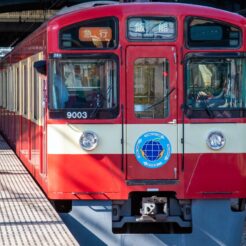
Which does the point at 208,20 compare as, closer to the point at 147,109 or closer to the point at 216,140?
the point at 147,109

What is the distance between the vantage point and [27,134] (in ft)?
36.0

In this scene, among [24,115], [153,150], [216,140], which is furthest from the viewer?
[24,115]

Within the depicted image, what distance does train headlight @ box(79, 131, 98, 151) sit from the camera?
7164 mm

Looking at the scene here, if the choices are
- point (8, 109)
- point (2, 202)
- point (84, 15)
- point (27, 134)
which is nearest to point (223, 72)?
point (84, 15)

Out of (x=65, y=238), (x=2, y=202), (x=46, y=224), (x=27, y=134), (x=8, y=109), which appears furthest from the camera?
(x=8, y=109)

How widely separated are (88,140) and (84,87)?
1.72 ft

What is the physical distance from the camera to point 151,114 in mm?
7195

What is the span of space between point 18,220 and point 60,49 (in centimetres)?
171

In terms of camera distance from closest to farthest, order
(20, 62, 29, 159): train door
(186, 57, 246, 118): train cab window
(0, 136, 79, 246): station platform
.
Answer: (0, 136, 79, 246): station platform < (186, 57, 246, 118): train cab window < (20, 62, 29, 159): train door

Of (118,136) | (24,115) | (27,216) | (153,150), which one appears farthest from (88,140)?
(24,115)

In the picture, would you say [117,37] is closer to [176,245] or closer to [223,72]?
[223,72]

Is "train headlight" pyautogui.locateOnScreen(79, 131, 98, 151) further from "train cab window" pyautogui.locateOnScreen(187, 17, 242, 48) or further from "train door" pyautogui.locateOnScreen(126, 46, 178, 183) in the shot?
"train cab window" pyautogui.locateOnScreen(187, 17, 242, 48)

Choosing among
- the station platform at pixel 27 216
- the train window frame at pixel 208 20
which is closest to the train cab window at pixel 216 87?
the train window frame at pixel 208 20

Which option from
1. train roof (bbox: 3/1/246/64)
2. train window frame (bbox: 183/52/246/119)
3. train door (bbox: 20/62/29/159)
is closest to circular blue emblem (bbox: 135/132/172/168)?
train window frame (bbox: 183/52/246/119)
